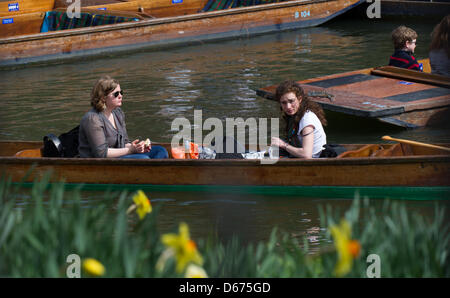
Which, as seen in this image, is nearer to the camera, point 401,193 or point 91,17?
point 401,193

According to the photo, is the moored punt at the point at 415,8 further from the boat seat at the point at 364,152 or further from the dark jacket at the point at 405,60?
the boat seat at the point at 364,152

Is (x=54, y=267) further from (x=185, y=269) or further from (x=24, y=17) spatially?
(x=24, y=17)

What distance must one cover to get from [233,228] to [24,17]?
11.2m

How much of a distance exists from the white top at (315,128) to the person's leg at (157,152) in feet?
5.04

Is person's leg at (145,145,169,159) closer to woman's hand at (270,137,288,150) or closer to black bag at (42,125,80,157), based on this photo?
black bag at (42,125,80,157)

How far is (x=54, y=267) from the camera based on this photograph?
2.58m

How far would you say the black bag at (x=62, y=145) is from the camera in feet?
23.8

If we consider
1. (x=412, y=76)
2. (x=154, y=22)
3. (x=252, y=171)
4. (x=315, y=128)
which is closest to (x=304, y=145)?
(x=315, y=128)

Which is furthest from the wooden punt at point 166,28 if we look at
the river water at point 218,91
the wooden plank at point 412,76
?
the wooden plank at point 412,76

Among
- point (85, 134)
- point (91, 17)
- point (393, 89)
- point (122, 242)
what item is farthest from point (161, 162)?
point (91, 17)

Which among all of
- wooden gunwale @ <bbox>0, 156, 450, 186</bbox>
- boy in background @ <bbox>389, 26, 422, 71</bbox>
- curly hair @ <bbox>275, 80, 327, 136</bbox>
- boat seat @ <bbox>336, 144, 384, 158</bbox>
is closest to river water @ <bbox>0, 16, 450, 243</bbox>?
wooden gunwale @ <bbox>0, 156, 450, 186</bbox>

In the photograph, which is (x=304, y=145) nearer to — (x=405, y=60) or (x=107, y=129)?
(x=107, y=129)

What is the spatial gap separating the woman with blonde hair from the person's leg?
9.96 ft

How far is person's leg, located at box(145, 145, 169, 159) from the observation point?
286 inches
